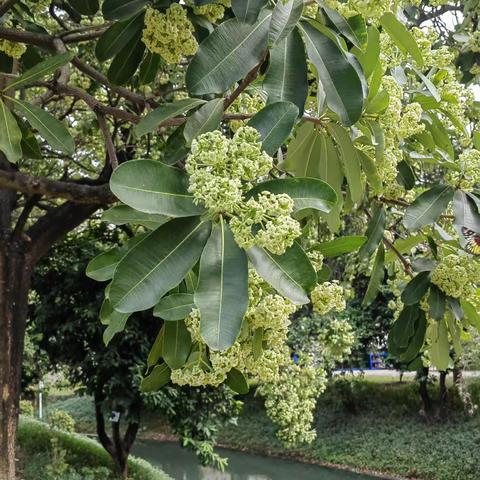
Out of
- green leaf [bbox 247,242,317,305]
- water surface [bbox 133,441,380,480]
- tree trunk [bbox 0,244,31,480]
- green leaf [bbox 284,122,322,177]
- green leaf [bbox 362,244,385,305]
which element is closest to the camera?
green leaf [bbox 247,242,317,305]

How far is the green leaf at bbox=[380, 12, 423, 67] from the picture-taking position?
1635 mm

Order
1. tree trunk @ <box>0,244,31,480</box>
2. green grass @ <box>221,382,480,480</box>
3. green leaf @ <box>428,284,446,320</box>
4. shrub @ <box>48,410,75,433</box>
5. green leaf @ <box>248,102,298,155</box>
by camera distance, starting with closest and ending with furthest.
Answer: green leaf @ <box>248,102,298,155</box> < green leaf @ <box>428,284,446,320</box> < tree trunk @ <box>0,244,31,480</box> < shrub @ <box>48,410,75,433</box> < green grass @ <box>221,382,480,480</box>

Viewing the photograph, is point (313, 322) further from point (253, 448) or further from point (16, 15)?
point (16, 15)

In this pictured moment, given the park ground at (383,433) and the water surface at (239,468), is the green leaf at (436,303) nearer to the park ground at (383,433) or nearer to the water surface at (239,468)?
the park ground at (383,433)

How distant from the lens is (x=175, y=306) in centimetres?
146

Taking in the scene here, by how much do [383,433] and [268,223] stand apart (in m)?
11.5

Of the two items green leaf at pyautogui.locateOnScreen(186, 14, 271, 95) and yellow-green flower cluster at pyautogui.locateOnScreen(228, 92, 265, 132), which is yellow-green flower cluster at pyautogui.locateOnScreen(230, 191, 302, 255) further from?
yellow-green flower cluster at pyautogui.locateOnScreen(228, 92, 265, 132)

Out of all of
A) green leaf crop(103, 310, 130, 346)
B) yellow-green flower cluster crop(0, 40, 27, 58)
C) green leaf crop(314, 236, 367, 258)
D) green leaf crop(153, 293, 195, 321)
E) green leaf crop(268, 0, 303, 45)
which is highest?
yellow-green flower cluster crop(0, 40, 27, 58)

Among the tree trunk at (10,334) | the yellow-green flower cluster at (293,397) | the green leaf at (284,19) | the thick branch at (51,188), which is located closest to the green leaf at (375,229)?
the green leaf at (284,19)

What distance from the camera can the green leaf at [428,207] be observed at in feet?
6.82

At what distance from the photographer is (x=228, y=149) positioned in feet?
3.75

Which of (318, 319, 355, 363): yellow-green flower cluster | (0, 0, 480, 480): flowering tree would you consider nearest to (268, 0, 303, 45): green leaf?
(0, 0, 480, 480): flowering tree

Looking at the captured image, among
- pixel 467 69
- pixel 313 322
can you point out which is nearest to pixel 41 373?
pixel 313 322

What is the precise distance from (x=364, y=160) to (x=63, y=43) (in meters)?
1.10
